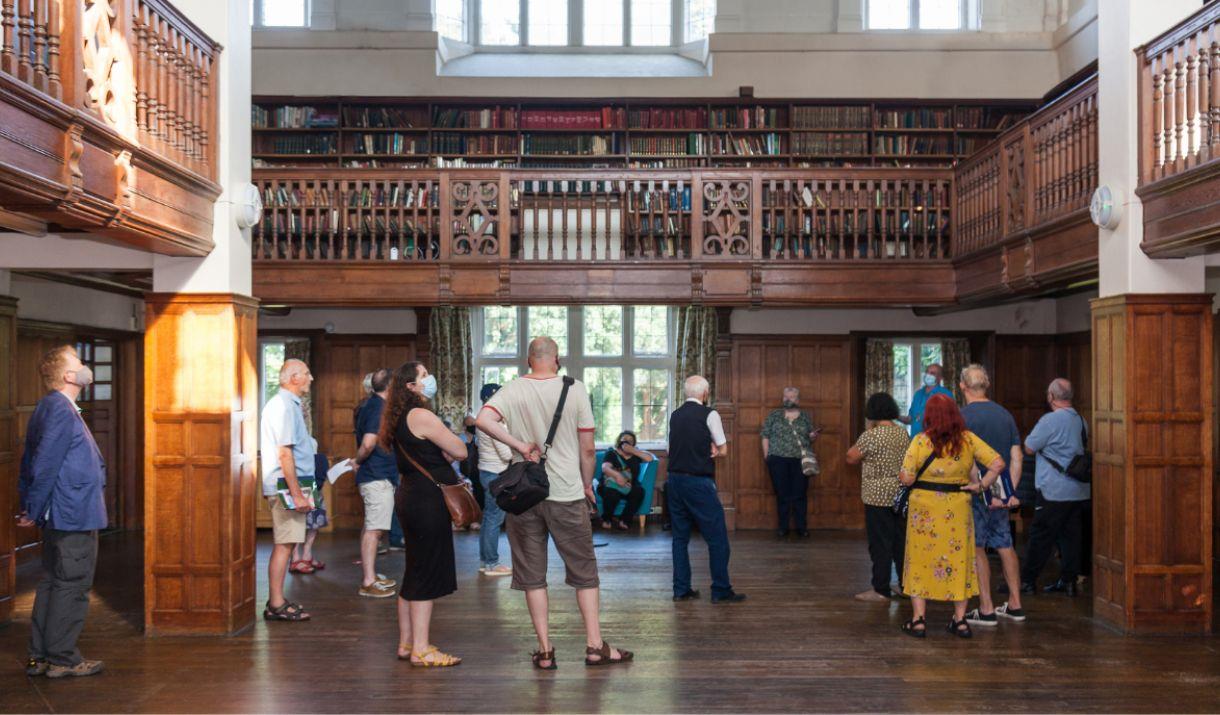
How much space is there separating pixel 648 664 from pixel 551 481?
1.10 m

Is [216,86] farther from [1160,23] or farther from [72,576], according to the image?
[1160,23]

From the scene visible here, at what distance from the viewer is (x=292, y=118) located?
11398 mm

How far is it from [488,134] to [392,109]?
1.12m

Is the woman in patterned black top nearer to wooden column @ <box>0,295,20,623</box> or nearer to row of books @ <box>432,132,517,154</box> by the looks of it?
wooden column @ <box>0,295,20,623</box>

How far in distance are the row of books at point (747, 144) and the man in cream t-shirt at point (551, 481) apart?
23.3 ft

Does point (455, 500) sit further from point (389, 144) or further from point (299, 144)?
point (299, 144)

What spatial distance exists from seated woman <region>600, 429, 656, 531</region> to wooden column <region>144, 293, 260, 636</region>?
15.7 feet

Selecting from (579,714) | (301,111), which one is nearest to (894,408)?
(579,714)

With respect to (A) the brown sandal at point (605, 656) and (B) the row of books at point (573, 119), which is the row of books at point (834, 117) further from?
(A) the brown sandal at point (605, 656)

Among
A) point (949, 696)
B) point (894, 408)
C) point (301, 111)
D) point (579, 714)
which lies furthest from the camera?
point (301, 111)

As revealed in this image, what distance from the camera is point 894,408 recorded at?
20.8 ft

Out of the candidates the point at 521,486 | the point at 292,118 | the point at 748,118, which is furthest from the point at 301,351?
the point at 521,486

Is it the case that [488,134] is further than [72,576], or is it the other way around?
[488,134]

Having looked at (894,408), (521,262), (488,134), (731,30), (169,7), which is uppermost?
(731,30)
